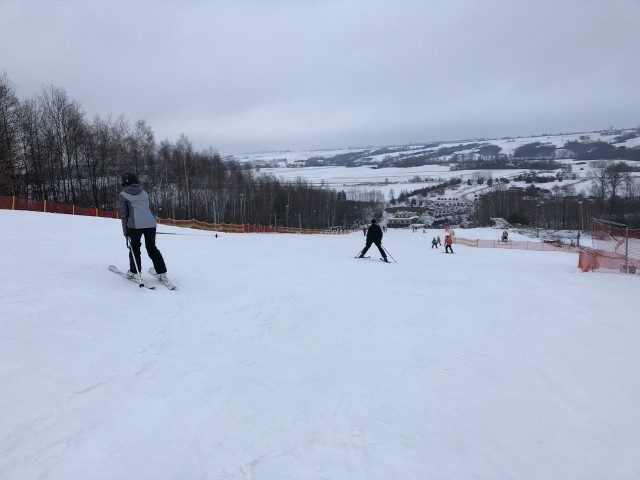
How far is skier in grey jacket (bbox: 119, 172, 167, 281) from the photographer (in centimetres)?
722

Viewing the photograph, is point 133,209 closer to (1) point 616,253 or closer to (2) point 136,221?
(2) point 136,221

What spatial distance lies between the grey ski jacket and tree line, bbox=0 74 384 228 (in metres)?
36.1

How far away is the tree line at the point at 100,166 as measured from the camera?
4273 cm

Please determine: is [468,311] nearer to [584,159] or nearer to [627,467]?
[627,467]

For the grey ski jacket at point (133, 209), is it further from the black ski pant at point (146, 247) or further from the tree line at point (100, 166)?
the tree line at point (100, 166)

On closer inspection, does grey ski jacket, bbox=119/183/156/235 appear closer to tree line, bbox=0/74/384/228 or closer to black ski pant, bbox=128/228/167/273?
black ski pant, bbox=128/228/167/273

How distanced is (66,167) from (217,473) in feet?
185

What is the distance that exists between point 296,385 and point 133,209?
15.3 feet

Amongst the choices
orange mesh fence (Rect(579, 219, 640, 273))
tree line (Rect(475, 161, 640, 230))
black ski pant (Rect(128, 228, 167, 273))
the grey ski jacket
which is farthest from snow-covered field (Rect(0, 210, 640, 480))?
tree line (Rect(475, 161, 640, 230))

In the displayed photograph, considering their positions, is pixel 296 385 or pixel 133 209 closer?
pixel 296 385

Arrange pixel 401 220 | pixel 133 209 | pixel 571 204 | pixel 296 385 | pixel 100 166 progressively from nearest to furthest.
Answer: pixel 296 385, pixel 133 209, pixel 100 166, pixel 571 204, pixel 401 220

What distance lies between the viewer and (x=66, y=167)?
50.6 m

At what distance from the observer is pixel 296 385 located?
159 inches

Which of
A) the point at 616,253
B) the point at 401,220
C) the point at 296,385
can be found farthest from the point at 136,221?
the point at 401,220
